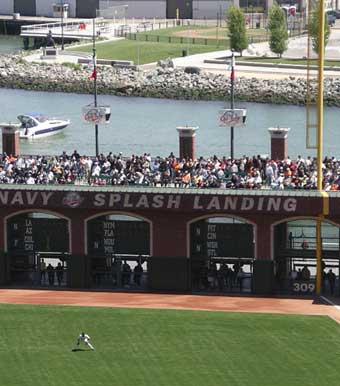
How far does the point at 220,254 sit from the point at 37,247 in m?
6.86

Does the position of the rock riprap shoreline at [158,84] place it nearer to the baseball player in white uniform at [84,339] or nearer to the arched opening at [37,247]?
the arched opening at [37,247]

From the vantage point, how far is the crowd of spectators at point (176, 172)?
5666 centimetres

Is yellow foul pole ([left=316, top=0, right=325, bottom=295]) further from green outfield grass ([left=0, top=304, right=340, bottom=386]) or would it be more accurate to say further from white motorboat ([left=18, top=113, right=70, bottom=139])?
white motorboat ([left=18, top=113, right=70, bottom=139])

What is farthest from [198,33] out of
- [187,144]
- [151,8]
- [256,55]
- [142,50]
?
[187,144]

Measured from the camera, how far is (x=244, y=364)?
156 ft

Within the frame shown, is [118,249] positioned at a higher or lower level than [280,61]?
lower

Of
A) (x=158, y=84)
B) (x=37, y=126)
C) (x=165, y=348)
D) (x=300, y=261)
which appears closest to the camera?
(x=165, y=348)

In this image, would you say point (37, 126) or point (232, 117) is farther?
point (37, 126)

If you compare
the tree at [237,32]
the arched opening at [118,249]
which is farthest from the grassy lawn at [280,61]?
the arched opening at [118,249]

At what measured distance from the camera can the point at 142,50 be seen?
472 feet

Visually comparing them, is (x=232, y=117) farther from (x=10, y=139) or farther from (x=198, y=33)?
(x=198, y=33)

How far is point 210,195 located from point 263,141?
49044mm

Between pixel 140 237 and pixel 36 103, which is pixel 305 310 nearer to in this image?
pixel 140 237

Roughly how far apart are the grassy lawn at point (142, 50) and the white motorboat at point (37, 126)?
32.0 meters
